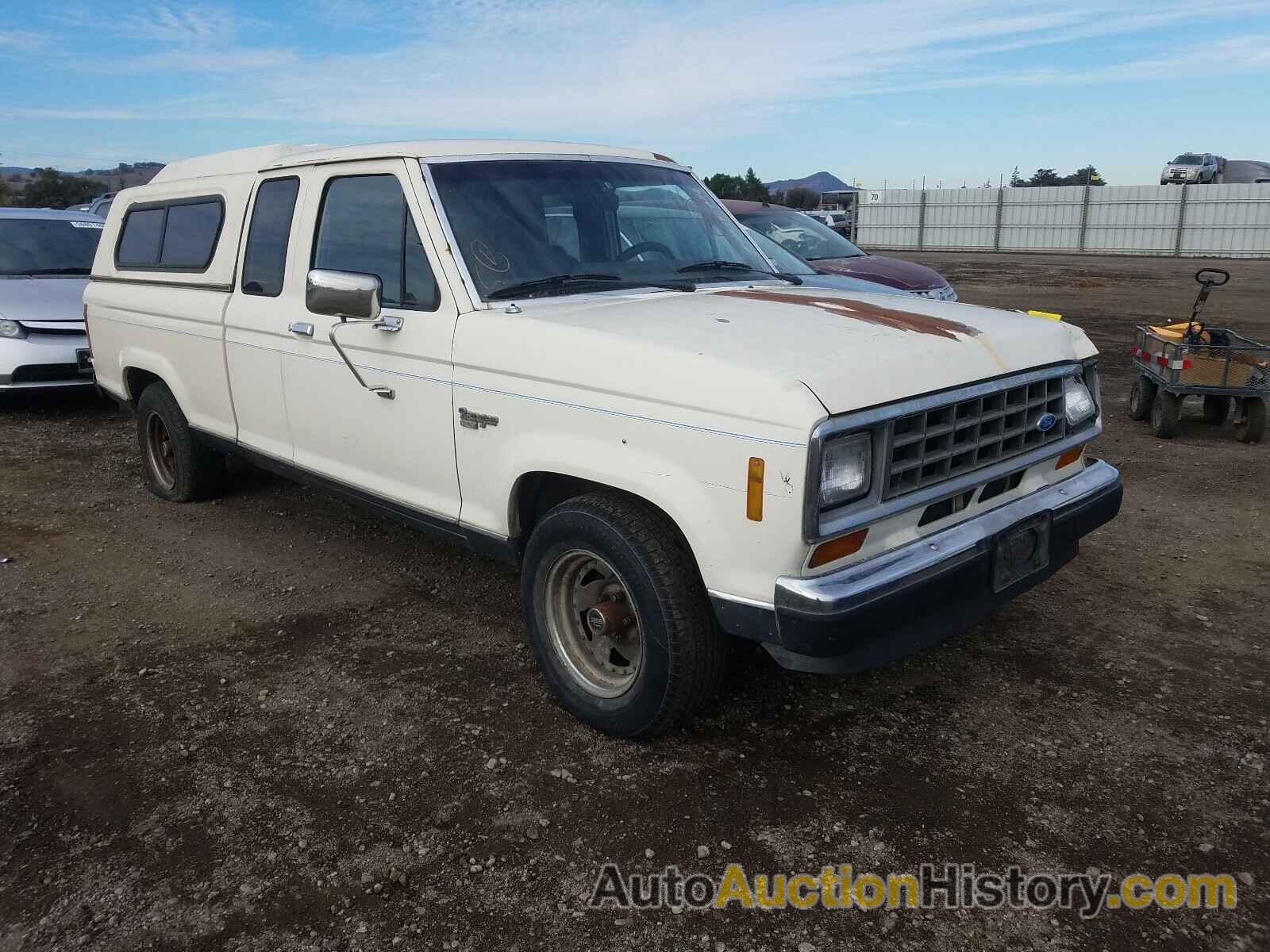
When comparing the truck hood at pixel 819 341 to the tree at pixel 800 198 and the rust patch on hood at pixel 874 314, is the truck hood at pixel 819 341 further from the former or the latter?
the tree at pixel 800 198

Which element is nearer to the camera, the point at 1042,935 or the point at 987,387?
the point at 1042,935

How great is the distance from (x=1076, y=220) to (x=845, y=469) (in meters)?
37.2

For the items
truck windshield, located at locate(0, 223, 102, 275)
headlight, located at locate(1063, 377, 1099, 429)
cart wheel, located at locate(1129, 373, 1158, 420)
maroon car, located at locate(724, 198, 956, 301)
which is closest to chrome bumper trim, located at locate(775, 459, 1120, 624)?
headlight, located at locate(1063, 377, 1099, 429)

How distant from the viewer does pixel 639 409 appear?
121 inches

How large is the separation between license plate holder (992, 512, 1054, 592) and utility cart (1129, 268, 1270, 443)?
455cm

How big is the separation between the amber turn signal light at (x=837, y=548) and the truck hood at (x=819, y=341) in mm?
385

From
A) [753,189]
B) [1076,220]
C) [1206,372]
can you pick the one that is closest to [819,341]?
[1206,372]

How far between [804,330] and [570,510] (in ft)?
3.20

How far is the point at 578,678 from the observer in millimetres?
3586

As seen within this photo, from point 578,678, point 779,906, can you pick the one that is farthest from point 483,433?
point 779,906

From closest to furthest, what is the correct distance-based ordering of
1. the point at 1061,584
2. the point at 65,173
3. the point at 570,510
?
the point at 570,510
the point at 1061,584
the point at 65,173

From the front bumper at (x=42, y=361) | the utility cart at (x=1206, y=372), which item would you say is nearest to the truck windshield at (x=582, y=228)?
the utility cart at (x=1206, y=372)

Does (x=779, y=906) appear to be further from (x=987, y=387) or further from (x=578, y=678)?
(x=987, y=387)

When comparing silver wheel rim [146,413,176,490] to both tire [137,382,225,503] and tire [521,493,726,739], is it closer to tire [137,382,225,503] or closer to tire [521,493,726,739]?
tire [137,382,225,503]
